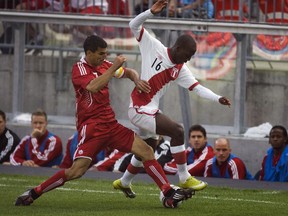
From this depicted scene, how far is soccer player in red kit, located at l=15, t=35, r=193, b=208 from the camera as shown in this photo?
1253 cm

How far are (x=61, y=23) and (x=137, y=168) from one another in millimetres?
5813

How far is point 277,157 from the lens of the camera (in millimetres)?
16625

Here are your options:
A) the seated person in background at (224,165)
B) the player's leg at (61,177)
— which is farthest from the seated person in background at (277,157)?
the player's leg at (61,177)

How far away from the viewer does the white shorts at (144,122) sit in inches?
531

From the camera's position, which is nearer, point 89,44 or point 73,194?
point 89,44

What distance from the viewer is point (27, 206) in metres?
12.8

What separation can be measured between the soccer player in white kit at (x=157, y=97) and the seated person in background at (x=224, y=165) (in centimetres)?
314

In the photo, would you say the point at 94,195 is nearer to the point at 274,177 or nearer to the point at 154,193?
the point at 154,193

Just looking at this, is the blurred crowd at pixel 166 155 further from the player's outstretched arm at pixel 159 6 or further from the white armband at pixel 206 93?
the player's outstretched arm at pixel 159 6

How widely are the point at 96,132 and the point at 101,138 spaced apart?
8cm

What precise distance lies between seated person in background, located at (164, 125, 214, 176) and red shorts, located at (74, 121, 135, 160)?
14.0 feet

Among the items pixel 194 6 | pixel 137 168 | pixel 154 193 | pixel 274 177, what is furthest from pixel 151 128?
pixel 194 6

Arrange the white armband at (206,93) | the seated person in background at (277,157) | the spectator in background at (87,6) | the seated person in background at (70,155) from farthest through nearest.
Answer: the spectator in background at (87,6) → the seated person in background at (70,155) → the seated person in background at (277,157) → the white armband at (206,93)

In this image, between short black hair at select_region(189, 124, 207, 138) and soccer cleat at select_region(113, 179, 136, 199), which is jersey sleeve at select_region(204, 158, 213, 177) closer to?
short black hair at select_region(189, 124, 207, 138)
